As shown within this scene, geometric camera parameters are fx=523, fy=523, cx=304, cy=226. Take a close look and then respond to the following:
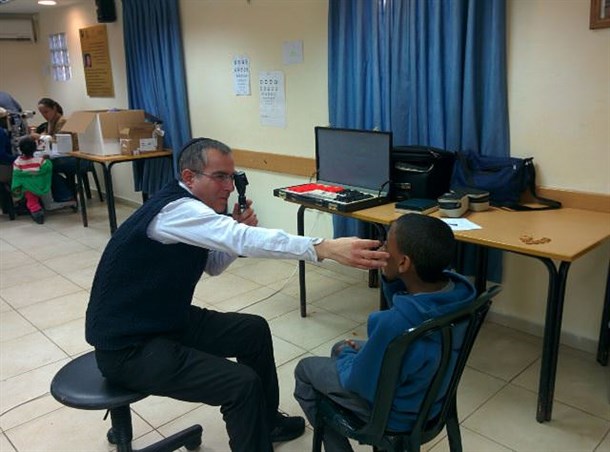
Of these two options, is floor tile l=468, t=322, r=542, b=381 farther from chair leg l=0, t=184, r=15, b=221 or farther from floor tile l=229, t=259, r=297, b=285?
chair leg l=0, t=184, r=15, b=221

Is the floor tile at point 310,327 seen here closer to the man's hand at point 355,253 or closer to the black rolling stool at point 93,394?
the black rolling stool at point 93,394

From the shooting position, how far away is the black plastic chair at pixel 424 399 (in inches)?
49.6

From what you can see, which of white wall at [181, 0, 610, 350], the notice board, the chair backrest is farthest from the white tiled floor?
the notice board

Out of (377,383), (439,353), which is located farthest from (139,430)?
(439,353)

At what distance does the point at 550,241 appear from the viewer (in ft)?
6.84

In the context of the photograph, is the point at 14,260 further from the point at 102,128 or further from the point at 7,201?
the point at 7,201

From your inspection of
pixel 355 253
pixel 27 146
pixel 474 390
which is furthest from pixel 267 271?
pixel 27 146

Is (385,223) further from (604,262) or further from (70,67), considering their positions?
(70,67)

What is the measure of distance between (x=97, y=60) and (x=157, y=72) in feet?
5.07

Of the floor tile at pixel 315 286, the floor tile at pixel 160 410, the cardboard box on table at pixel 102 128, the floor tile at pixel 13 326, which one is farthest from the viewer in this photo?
the cardboard box on table at pixel 102 128

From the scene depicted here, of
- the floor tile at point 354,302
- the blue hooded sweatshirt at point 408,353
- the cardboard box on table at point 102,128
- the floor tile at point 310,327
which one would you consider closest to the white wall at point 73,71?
the cardboard box on table at point 102,128

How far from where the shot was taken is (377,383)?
1.34 meters

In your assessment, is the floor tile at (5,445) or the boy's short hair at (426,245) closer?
the boy's short hair at (426,245)

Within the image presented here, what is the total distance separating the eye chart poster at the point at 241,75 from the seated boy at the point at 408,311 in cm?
318
